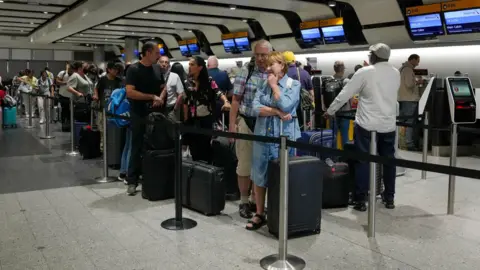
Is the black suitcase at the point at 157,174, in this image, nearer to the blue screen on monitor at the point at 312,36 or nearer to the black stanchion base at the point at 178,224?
the black stanchion base at the point at 178,224

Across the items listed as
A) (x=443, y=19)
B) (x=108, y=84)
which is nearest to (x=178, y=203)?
(x=108, y=84)

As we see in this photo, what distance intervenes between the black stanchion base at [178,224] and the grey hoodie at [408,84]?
6.25 m

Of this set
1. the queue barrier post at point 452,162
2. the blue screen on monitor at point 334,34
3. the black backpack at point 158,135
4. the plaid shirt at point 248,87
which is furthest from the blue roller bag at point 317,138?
the blue screen on monitor at point 334,34

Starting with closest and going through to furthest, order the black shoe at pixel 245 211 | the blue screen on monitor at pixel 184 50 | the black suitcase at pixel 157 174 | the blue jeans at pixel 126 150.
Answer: the black shoe at pixel 245 211 → the black suitcase at pixel 157 174 → the blue jeans at pixel 126 150 → the blue screen on monitor at pixel 184 50

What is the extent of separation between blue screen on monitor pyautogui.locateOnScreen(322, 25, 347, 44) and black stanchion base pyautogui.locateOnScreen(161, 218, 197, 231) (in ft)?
25.5

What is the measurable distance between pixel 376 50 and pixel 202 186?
2.11 meters

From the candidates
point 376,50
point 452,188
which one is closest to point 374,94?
point 376,50

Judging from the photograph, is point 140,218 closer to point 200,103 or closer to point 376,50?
point 200,103

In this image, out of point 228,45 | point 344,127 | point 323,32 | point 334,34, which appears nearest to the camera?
point 344,127

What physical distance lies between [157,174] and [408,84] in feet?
19.5

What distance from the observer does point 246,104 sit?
4.10 m

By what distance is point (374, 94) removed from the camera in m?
4.50

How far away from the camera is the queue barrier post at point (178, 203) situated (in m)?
4.14

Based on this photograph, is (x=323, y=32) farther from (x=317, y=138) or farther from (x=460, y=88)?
(x=460, y=88)
